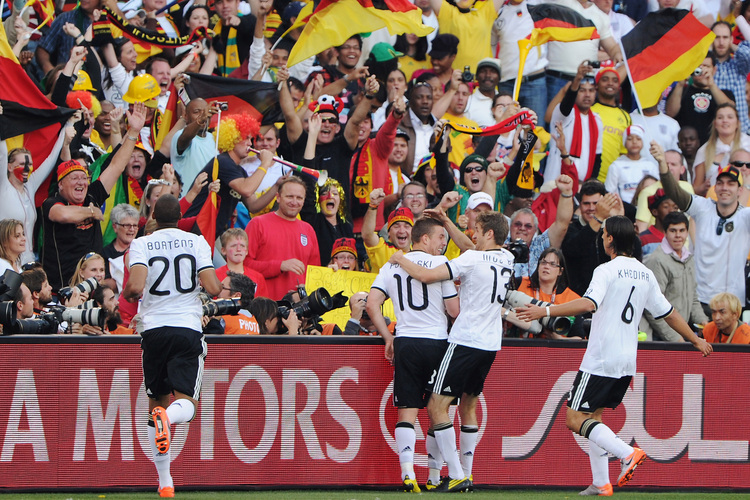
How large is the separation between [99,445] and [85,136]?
187 inches

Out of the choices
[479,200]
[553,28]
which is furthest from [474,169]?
[553,28]

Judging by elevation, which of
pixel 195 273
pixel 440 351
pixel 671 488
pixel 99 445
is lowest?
pixel 671 488

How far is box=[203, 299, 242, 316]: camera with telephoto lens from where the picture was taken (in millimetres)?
8523

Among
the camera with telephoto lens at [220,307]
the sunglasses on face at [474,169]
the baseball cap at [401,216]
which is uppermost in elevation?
the sunglasses on face at [474,169]

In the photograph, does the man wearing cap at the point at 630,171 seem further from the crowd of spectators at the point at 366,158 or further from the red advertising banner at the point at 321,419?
the red advertising banner at the point at 321,419

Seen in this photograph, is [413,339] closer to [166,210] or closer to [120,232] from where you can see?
[166,210]

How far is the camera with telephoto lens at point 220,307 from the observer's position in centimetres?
852

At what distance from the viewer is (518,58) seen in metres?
15.7

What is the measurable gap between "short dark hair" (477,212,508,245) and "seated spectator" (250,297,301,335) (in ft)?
6.28

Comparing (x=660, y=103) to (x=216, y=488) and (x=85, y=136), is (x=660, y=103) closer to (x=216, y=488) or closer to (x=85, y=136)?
(x=85, y=136)

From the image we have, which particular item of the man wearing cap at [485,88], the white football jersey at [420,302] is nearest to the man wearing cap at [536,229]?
the white football jersey at [420,302]

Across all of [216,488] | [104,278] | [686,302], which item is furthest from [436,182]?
[216,488]

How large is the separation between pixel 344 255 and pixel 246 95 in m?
2.97

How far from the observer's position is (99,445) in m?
8.99
